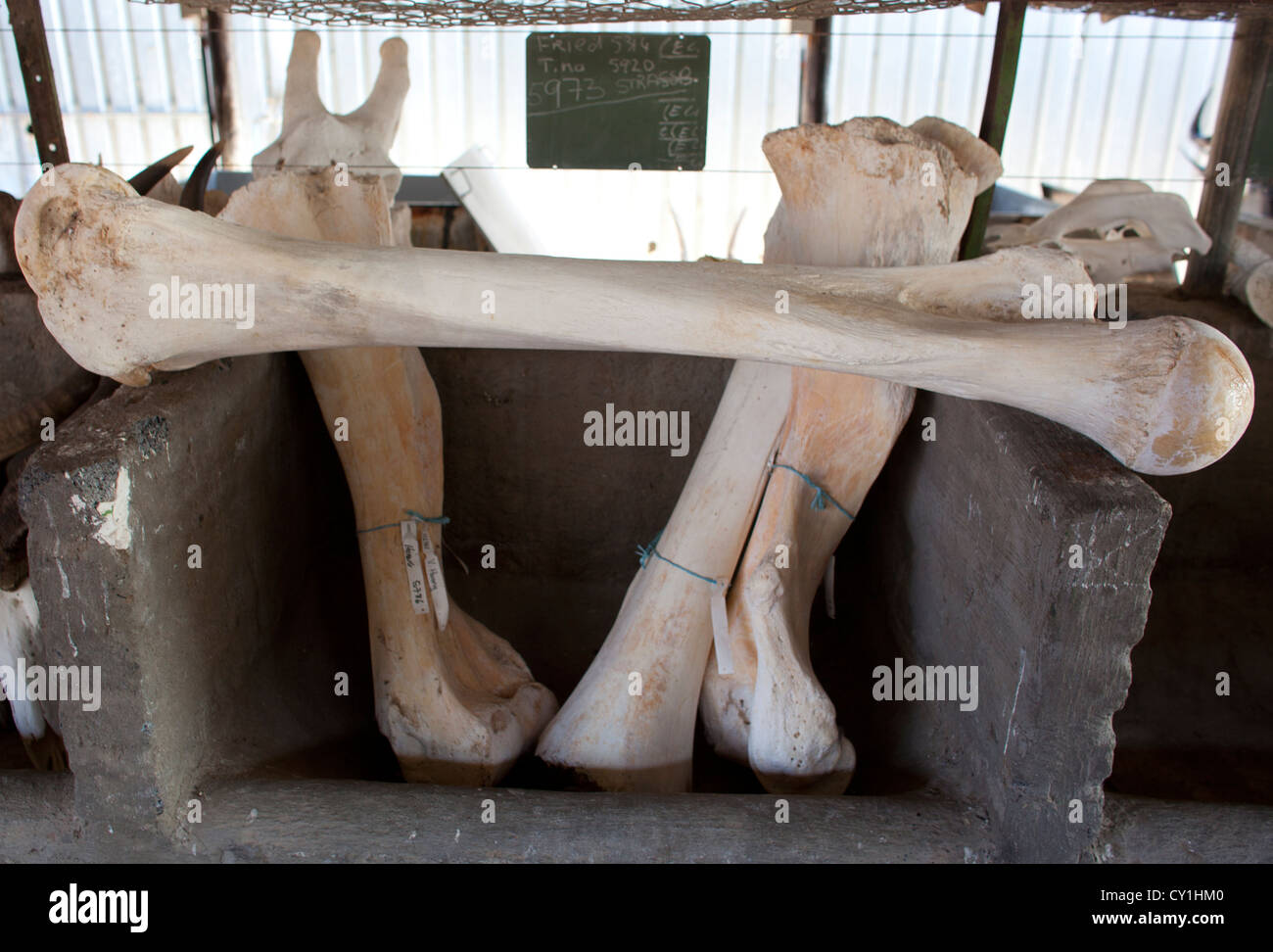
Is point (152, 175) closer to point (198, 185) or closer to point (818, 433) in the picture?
point (198, 185)

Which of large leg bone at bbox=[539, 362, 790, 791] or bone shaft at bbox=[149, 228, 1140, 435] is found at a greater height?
bone shaft at bbox=[149, 228, 1140, 435]

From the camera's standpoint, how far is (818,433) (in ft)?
6.42

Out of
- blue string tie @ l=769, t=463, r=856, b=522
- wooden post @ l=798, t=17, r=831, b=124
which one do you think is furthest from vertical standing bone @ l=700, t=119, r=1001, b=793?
wooden post @ l=798, t=17, r=831, b=124

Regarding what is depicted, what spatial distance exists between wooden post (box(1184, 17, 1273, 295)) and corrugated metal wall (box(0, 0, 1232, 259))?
2182mm

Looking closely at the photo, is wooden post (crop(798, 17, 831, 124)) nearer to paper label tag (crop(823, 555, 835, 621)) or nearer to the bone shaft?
paper label tag (crop(823, 555, 835, 621))

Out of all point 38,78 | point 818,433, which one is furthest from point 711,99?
point 818,433

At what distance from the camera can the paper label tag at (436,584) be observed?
1.99 meters

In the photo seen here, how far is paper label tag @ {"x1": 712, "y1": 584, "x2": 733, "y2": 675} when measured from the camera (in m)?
1.90

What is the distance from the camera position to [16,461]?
1854 mm

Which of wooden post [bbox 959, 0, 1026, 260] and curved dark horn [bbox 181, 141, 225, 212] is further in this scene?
wooden post [bbox 959, 0, 1026, 260]

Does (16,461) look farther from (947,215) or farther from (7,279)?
(947,215)

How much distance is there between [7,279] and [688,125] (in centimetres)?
156

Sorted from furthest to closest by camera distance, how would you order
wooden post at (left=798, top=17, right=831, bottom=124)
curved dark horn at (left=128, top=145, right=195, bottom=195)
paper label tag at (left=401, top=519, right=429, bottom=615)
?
wooden post at (left=798, top=17, right=831, bottom=124), curved dark horn at (left=128, top=145, right=195, bottom=195), paper label tag at (left=401, top=519, right=429, bottom=615)

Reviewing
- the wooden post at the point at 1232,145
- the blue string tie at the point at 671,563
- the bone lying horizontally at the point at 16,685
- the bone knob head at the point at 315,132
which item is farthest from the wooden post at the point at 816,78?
the bone lying horizontally at the point at 16,685
